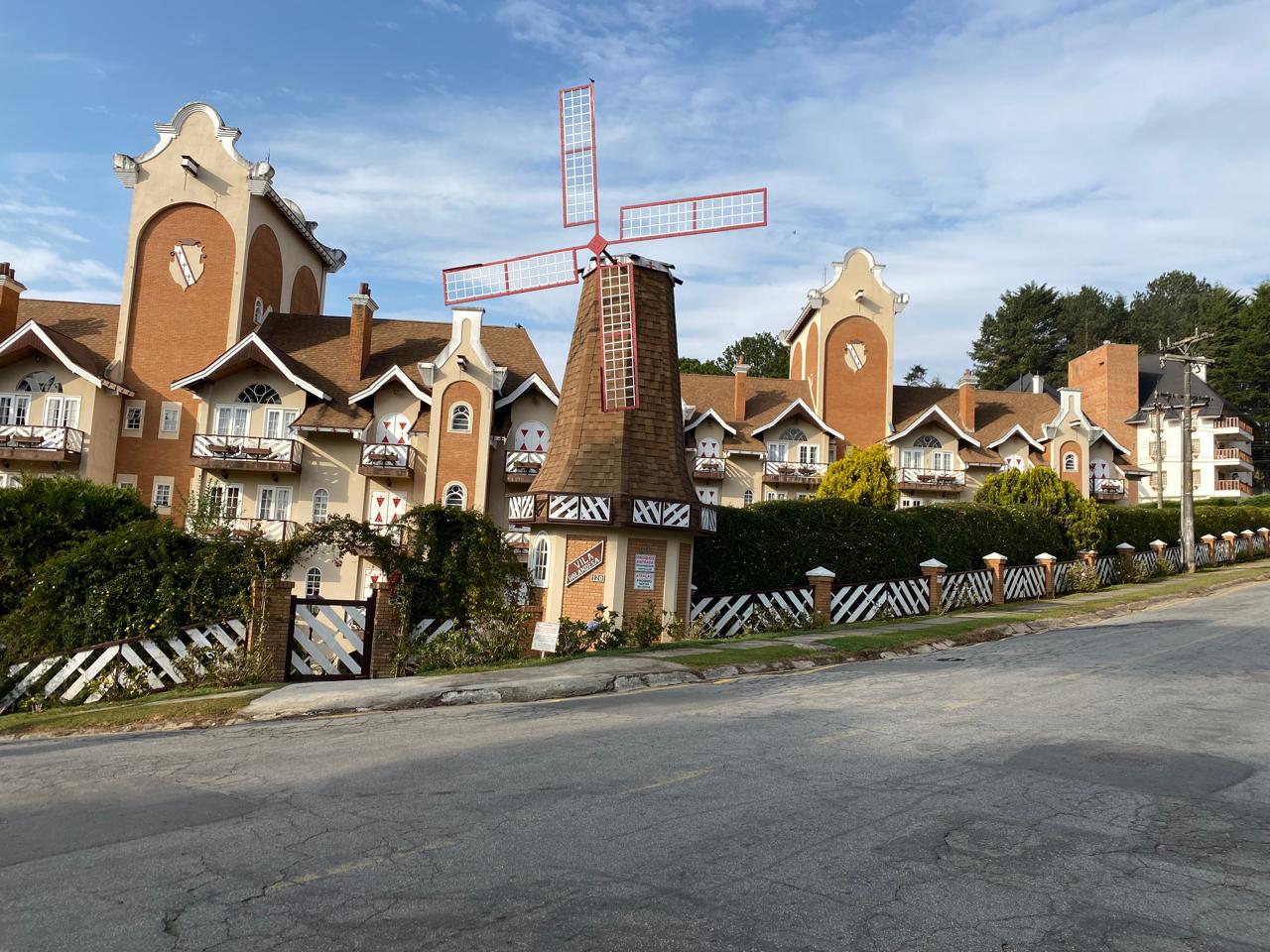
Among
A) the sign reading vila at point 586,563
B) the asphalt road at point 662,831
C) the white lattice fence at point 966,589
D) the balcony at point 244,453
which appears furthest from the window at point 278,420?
the asphalt road at point 662,831

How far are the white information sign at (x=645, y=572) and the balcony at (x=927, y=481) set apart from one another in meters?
26.4

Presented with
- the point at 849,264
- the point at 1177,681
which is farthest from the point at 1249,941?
the point at 849,264

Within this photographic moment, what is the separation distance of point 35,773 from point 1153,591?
109 feet

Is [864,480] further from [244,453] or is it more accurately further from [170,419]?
[170,419]

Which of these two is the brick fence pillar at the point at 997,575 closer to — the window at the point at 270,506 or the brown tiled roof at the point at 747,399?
the brown tiled roof at the point at 747,399

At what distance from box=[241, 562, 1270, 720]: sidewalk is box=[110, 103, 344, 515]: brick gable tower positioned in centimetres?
2743

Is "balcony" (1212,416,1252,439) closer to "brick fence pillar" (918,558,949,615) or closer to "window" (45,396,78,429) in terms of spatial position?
"brick fence pillar" (918,558,949,615)

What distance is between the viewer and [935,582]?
28.0 meters

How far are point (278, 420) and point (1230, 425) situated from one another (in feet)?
229

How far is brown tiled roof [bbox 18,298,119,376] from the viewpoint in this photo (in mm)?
39531

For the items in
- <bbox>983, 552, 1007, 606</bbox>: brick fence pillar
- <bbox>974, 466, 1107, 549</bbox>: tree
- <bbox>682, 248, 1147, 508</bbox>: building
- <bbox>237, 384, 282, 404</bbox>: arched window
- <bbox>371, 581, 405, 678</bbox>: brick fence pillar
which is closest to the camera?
<bbox>371, 581, 405, 678</bbox>: brick fence pillar

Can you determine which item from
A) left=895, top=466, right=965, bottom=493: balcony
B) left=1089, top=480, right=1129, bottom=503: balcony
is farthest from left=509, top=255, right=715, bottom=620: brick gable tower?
left=1089, top=480, right=1129, bottom=503: balcony

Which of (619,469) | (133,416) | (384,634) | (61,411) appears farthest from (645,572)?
(61,411)

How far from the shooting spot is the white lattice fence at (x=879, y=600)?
26328 millimetres
